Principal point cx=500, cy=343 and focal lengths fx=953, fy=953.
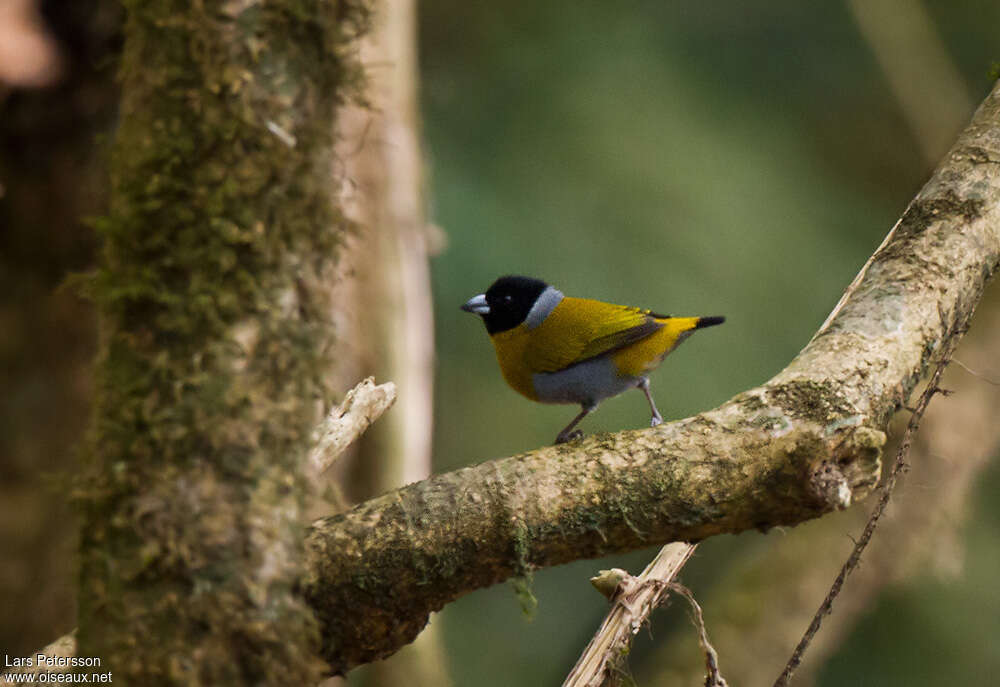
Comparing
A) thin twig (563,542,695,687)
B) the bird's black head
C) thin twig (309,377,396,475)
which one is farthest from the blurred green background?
thin twig (563,542,695,687)

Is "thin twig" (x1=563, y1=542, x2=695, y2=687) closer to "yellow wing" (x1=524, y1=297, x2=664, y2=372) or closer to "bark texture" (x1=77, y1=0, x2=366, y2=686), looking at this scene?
"bark texture" (x1=77, y1=0, x2=366, y2=686)

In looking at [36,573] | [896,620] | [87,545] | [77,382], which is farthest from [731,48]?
[87,545]

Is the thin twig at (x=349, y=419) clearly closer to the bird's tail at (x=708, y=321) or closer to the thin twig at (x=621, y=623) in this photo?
the thin twig at (x=621, y=623)

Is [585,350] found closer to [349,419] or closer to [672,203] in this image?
[349,419]

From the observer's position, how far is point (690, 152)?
6785 mm

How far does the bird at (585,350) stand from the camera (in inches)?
133

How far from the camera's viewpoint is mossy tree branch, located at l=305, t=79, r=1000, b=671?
5.91 ft

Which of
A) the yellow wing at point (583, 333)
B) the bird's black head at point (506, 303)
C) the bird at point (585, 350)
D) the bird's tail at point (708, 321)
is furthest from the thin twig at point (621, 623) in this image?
the bird's black head at point (506, 303)

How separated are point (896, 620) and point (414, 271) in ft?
14.3

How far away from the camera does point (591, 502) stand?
185cm

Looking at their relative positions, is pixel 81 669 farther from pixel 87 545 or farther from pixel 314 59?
pixel 314 59

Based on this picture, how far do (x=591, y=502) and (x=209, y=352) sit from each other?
2.53 feet

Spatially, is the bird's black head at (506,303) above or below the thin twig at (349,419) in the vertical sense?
below

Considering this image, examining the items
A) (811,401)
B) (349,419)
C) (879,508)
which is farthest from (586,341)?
(811,401)
